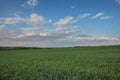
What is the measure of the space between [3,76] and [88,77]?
5583 mm

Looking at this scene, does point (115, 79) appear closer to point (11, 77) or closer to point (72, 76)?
point (72, 76)

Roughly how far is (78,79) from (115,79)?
201cm

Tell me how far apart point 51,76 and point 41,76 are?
24.8 inches

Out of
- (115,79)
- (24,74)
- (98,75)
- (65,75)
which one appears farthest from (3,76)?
(115,79)

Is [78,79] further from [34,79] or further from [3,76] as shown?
[3,76]

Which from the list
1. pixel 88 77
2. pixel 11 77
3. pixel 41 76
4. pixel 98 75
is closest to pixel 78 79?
pixel 88 77

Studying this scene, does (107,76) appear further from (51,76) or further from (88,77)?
(51,76)

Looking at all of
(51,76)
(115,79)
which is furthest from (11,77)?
(115,79)

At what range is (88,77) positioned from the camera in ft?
32.5

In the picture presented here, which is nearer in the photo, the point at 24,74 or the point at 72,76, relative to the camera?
the point at 72,76

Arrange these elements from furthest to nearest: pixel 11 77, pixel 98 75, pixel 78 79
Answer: pixel 11 77 → pixel 98 75 → pixel 78 79

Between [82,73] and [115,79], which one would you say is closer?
[115,79]

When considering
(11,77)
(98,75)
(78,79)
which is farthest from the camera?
(11,77)

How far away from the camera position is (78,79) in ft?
31.1
